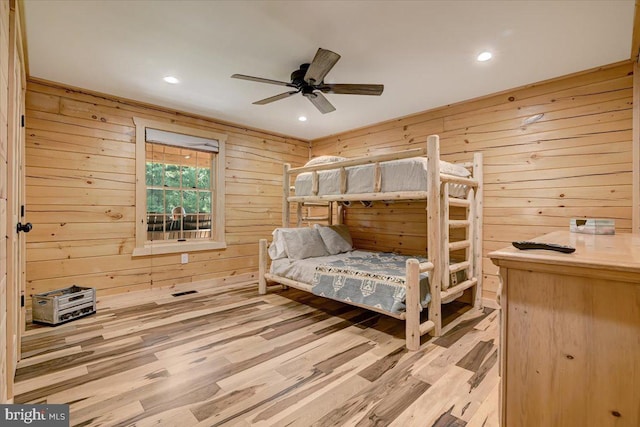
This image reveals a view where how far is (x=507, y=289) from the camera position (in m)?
0.96

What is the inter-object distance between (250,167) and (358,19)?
Result: 288 cm

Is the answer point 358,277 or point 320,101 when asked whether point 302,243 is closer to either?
point 358,277

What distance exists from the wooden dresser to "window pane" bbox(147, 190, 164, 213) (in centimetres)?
382

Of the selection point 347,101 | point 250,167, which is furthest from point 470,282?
point 250,167

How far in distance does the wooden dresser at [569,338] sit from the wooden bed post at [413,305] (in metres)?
1.25

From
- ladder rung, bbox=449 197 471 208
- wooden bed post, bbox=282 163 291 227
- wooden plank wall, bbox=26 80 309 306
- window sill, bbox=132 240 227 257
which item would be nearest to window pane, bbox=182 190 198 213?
window sill, bbox=132 240 227 257

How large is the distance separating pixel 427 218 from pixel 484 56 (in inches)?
56.3

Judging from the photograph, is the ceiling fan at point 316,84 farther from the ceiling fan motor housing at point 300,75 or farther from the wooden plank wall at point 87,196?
the wooden plank wall at point 87,196

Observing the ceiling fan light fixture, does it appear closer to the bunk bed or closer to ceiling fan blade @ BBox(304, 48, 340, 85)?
the bunk bed

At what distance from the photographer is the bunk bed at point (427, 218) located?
237 centimetres

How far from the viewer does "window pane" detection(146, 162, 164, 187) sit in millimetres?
3645

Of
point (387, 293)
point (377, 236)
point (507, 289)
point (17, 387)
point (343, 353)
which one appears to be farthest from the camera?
point (377, 236)

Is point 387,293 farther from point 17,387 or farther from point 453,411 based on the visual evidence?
point 17,387

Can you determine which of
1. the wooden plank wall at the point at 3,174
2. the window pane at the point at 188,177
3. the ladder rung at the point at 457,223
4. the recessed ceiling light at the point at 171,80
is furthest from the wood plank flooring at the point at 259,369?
the recessed ceiling light at the point at 171,80
